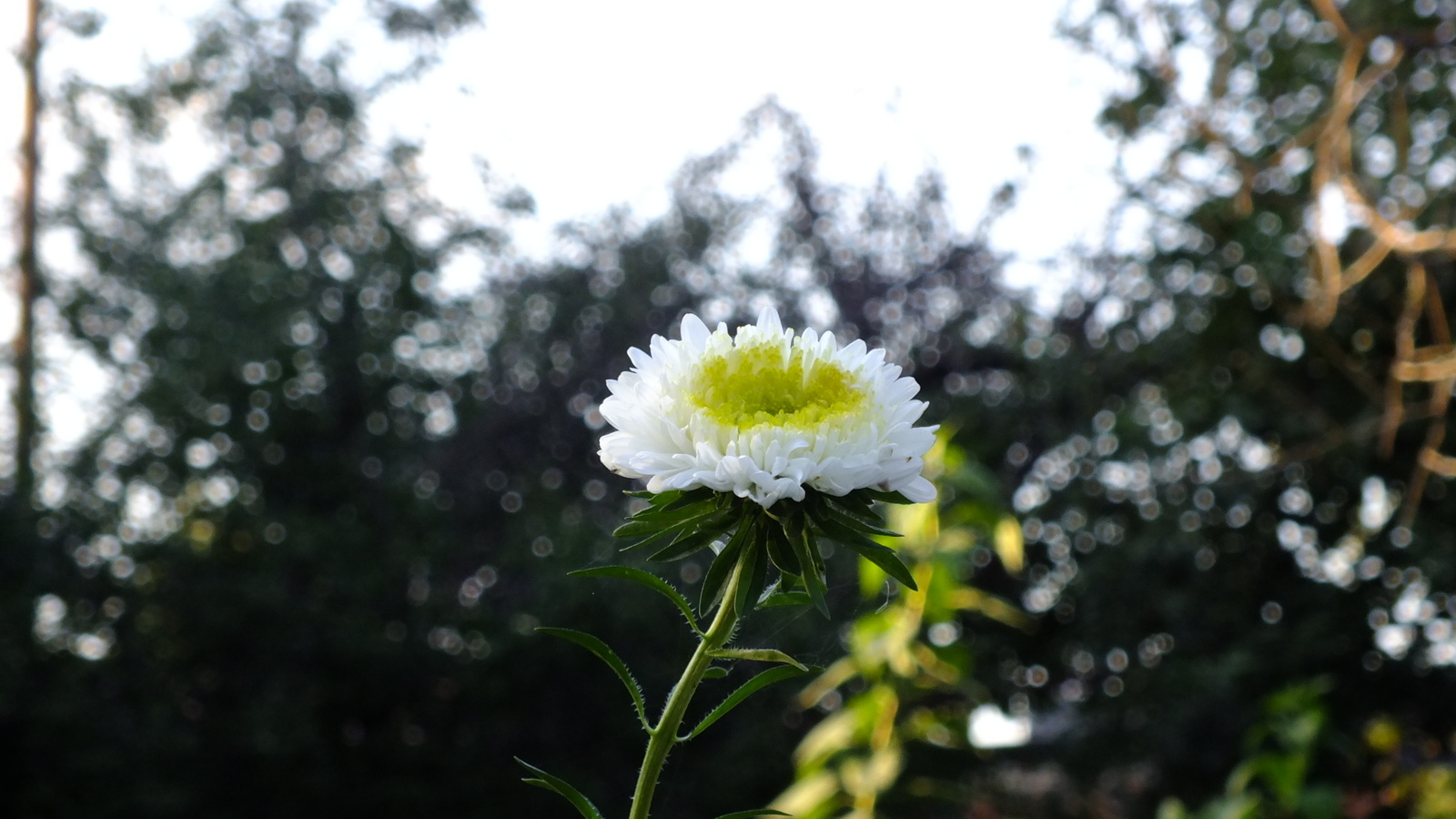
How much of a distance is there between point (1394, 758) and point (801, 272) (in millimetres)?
4682

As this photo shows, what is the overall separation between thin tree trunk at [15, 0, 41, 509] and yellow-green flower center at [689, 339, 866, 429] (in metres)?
6.60

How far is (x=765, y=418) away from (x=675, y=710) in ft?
0.39

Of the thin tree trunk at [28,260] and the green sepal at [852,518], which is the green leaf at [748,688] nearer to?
the green sepal at [852,518]

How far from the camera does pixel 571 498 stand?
24.5 feet

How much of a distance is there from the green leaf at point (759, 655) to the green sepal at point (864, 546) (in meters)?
0.04

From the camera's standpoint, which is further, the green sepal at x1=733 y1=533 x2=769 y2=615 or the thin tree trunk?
the thin tree trunk

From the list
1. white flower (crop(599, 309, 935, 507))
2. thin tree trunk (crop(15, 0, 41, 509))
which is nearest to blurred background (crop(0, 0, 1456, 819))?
thin tree trunk (crop(15, 0, 41, 509))

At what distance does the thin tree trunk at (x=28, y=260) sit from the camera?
6.30m

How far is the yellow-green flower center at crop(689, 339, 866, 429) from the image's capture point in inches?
18.2

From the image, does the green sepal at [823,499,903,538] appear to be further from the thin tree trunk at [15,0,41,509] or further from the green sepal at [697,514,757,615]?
the thin tree trunk at [15,0,41,509]

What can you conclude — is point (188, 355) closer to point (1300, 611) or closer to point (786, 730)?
point (786, 730)

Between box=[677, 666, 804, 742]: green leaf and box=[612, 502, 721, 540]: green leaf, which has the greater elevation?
box=[612, 502, 721, 540]: green leaf

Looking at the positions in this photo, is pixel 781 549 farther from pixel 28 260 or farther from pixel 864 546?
pixel 28 260

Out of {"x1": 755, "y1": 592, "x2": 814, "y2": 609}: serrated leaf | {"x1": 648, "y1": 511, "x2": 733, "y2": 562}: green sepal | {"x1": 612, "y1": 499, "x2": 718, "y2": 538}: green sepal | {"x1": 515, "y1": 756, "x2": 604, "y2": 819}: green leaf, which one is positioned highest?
{"x1": 612, "y1": 499, "x2": 718, "y2": 538}: green sepal
